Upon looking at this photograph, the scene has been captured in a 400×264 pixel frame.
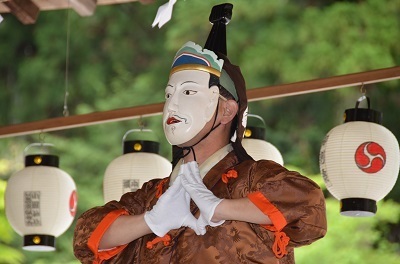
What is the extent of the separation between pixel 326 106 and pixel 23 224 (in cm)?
435

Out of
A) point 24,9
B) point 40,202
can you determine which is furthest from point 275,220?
point 24,9

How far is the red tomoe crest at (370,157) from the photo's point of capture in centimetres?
459

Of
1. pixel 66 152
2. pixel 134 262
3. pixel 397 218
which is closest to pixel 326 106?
pixel 397 218

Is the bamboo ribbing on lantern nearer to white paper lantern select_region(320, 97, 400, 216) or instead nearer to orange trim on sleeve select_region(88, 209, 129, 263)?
white paper lantern select_region(320, 97, 400, 216)

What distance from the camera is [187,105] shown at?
8.96 feet

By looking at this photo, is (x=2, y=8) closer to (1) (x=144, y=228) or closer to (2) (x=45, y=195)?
(2) (x=45, y=195)

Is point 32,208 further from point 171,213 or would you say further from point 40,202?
point 171,213

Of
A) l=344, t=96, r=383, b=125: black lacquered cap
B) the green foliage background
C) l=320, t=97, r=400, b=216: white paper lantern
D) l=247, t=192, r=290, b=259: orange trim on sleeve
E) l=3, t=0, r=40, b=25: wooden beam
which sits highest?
the green foliage background

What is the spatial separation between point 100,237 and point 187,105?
1.16 feet

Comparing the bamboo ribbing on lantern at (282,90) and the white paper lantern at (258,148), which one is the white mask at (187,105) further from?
the white paper lantern at (258,148)

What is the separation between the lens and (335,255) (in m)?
7.96

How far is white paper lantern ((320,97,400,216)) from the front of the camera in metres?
4.59

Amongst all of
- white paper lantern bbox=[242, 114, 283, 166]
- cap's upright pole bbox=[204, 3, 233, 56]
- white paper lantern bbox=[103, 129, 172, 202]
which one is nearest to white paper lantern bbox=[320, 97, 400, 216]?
white paper lantern bbox=[242, 114, 283, 166]

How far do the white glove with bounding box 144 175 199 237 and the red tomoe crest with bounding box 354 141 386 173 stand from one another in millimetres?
2062
